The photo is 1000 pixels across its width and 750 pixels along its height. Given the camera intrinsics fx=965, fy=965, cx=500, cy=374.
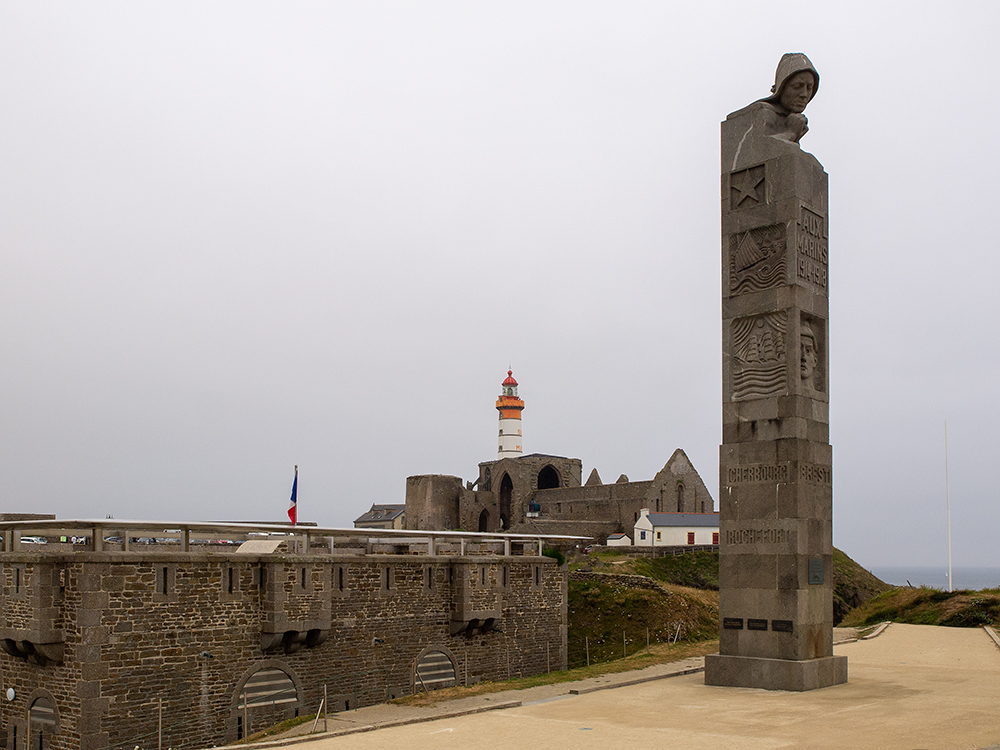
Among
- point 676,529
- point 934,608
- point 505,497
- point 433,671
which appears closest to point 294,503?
point 433,671

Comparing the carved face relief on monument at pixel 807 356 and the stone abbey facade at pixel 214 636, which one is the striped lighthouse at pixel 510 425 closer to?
the stone abbey facade at pixel 214 636

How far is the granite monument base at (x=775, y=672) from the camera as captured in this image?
15359mm

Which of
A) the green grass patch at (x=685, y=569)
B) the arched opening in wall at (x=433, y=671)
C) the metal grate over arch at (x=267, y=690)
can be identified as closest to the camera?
the metal grate over arch at (x=267, y=690)

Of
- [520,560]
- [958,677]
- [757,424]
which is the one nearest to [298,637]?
[520,560]

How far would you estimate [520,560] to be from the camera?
80.7 feet


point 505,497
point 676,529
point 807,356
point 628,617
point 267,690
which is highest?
point 807,356

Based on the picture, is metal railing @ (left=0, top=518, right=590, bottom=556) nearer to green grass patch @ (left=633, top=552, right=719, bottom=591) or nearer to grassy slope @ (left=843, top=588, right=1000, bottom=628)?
grassy slope @ (left=843, top=588, right=1000, bottom=628)

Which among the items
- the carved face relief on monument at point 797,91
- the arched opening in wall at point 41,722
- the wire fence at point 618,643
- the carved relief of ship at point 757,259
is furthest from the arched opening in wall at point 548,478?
the arched opening in wall at point 41,722

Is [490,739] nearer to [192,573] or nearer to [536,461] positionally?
[192,573]

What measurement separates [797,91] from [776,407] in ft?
18.6

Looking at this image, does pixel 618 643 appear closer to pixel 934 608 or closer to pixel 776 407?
pixel 934 608

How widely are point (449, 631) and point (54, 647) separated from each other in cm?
903

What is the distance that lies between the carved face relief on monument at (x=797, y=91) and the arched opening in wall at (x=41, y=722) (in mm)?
16259

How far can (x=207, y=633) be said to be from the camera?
56.4 ft
